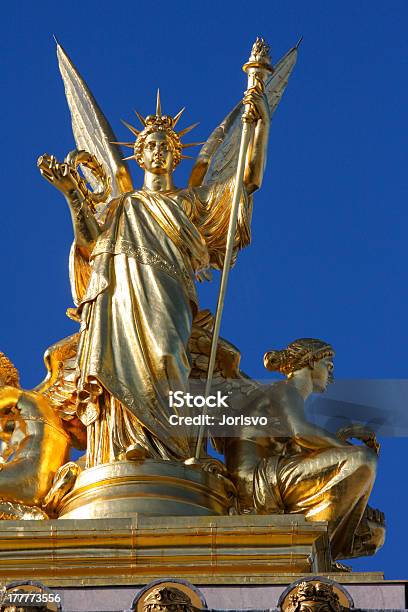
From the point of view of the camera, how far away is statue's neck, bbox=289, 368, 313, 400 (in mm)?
21812

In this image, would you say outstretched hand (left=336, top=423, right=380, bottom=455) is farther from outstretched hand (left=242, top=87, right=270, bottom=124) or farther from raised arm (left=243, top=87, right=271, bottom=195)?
outstretched hand (left=242, top=87, right=270, bottom=124)

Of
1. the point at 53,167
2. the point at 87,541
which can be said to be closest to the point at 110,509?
the point at 87,541

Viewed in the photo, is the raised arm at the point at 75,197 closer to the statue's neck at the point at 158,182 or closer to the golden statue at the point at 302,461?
the statue's neck at the point at 158,182

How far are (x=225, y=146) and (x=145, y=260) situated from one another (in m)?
3.03

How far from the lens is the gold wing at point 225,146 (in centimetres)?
2423

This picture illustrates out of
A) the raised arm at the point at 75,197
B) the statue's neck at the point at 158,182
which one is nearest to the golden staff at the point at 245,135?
the statue's neck at the point at 158,182

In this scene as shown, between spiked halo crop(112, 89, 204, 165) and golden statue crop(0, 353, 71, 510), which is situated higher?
spiked halo crop(112, 89, 204, 165)

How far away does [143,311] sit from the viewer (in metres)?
21.8

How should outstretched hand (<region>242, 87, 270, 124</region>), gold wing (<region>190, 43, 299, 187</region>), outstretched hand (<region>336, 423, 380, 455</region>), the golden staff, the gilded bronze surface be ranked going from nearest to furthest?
the gilded bronze surface
outstretched hand (<region>336, 423, 380, 455</region>)
the golden staff
outstretched hand (<region>242, 87, 270, 124</region>)
gold wing (<region>190, 43, 299, 187</region>)

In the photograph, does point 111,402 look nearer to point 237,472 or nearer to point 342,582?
point 237,472

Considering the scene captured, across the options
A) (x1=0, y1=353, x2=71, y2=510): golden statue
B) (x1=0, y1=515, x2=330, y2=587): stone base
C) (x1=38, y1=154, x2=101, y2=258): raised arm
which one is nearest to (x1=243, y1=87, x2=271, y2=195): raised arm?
(x1=38, y1=154, x2=101, y2=258): raised arm

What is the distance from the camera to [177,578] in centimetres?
1786

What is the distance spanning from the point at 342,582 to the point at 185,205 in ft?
19.9

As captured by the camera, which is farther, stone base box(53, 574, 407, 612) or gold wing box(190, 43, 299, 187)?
gold wing box(190, 43, 299, 187)
